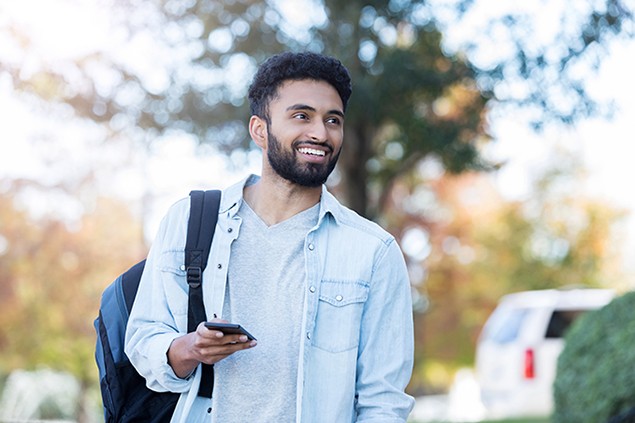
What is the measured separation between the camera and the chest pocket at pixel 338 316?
3232 millimetres

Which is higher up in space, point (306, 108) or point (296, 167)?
point (306, 108)

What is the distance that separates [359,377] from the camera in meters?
3.26

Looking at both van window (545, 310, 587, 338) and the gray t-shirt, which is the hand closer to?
the gray t-shirt

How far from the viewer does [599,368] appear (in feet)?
27.5

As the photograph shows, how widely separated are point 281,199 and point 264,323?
0.45 meters

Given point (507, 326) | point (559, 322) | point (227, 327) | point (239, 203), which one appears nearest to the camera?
point (227, 327)

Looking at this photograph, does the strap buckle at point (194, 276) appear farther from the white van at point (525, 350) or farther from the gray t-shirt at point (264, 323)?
the white van at point (525, 350)

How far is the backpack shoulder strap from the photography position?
3.26 meters

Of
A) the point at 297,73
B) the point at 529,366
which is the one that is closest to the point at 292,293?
the point at 297,73

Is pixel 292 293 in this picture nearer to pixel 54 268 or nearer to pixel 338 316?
pixel 338 316

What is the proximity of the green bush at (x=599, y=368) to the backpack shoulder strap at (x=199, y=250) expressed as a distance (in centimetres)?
497

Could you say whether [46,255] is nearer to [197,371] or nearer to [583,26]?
[583,26]

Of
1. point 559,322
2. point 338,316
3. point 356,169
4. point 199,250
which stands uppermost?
point 356,169

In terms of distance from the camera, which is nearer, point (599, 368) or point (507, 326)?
point (599, 368)
